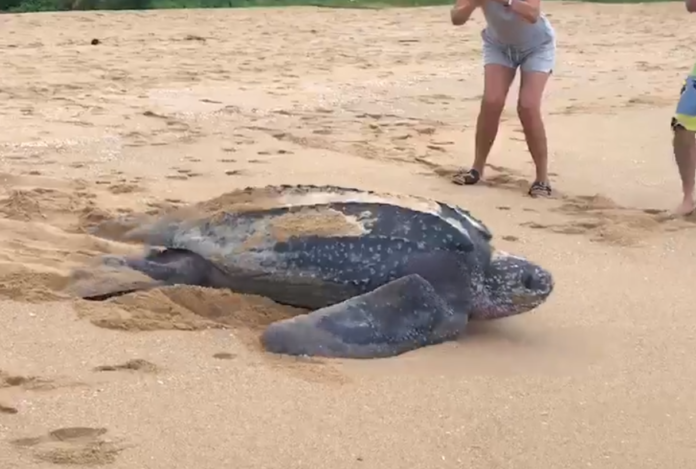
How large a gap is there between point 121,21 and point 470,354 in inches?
368

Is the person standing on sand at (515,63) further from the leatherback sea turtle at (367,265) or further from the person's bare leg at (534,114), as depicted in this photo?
the leatherback sea turtle at (367,265)

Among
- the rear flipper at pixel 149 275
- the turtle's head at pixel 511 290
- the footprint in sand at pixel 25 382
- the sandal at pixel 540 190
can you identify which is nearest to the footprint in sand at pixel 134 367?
→ the footprint in sand at pixel 25 382

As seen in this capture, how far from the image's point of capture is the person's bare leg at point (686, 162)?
3.43m

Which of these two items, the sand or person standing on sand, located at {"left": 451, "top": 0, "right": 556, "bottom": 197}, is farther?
person standing on sand, located at {"left": 451, "top": 0, "right": 556, "bottom": 197}

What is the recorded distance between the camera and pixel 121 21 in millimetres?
10734

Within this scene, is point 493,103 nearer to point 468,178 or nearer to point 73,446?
point 468,178

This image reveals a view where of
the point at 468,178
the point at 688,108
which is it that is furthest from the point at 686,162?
the point at 468,178

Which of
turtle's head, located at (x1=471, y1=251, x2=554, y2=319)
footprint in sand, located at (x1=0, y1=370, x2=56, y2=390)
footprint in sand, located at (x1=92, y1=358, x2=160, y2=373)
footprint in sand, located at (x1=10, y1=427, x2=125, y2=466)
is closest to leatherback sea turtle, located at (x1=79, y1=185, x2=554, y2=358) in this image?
turtle's head, located at (x1=471, y1=251, x2=554, y2=319)

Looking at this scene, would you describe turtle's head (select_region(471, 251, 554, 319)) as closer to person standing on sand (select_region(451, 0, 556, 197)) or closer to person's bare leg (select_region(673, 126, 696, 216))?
person's bare leg (select_region(673, 126, 696, 216))

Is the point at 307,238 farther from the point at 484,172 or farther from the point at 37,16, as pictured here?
the point at 37,16

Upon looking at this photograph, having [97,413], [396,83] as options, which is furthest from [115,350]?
[396,83]

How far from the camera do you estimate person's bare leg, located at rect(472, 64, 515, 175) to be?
150 inches

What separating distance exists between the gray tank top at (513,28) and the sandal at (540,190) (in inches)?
20.0

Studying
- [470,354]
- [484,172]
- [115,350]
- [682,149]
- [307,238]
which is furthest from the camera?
[484,172]
